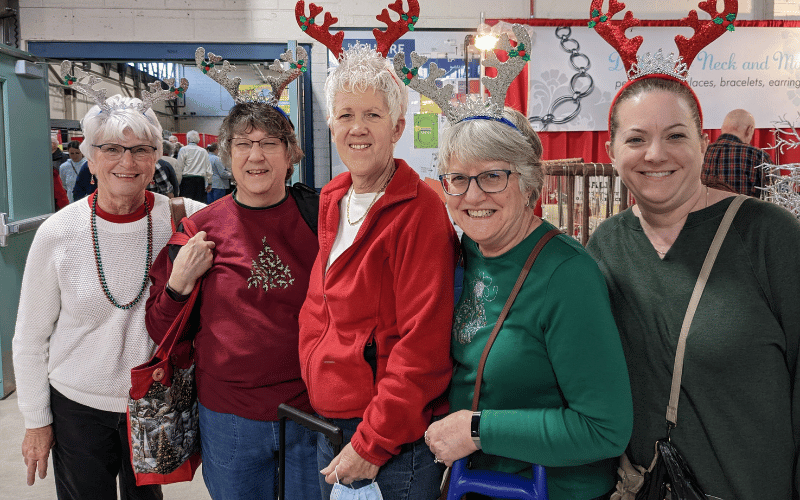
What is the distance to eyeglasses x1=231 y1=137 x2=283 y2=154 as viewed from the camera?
1.68 meters

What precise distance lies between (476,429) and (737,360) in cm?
54

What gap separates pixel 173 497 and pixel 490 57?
274 centimetres

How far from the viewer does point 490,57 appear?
1438 millimetres

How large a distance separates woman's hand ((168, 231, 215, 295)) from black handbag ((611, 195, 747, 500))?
121cm

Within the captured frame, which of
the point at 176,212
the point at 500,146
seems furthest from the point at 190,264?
the point at 500,146

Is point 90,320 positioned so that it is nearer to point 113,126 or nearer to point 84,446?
point 84,446

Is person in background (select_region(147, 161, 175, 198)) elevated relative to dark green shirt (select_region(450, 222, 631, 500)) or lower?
elevated

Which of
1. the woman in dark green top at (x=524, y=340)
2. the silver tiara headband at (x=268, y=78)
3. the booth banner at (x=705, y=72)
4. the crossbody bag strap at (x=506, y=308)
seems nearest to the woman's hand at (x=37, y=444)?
the silver tiara headband at (x=268, y=78)

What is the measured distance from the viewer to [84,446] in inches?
69.6

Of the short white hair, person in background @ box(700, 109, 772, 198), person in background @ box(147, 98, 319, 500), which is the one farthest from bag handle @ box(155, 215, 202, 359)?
person in background @ box(700, 109, 772, 198)

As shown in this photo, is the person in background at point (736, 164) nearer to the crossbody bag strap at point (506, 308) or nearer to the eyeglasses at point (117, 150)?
the crossbody bag strap at point (506, 308)

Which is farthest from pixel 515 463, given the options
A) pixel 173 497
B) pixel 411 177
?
pixel 173 497

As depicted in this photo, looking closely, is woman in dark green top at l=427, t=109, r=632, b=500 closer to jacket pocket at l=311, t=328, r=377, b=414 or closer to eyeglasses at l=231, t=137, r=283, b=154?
jacket pocket at l=311, t=328, r=377, b=414

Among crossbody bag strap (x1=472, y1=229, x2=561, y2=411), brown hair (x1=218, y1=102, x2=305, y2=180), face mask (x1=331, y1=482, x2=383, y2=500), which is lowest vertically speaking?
face mask (x1=331, y1=482, x2=383, y2=500)
